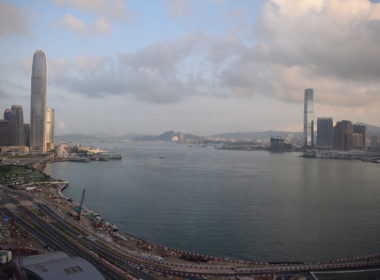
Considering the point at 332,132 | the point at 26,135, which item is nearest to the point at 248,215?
the point at 26,135

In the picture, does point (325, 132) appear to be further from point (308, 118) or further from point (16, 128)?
point (16, 128)

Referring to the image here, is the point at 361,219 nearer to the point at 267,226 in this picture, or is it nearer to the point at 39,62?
the point at 267,226

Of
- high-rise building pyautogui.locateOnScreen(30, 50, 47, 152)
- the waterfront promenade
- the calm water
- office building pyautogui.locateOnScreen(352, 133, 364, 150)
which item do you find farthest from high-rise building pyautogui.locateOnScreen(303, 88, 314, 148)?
the waterfront promenade

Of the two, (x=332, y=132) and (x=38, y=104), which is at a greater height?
(x=38, y=104)

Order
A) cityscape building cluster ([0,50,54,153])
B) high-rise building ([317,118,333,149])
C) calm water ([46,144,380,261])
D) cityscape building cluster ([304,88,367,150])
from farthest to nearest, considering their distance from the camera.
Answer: high-rise building ([317,118,333,149]) → cityscape building cluster ([304,88,367,150]) → cityscape building cluster ([0,50,54,153]) → calm water ([46,144,380,261])

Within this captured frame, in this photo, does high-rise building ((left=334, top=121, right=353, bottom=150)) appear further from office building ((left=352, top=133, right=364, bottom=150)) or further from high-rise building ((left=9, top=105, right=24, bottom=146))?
high-rise building ((left=9, top=105, right=24, bottom=146))

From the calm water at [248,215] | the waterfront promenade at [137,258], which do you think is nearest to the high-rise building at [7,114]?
the calm water at [248,215]

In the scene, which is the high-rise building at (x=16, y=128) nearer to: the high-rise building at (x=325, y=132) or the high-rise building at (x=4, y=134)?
the high-rise building at (x=4, y=134)

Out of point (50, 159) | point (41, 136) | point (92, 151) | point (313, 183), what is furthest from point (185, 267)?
point (41, 136)
